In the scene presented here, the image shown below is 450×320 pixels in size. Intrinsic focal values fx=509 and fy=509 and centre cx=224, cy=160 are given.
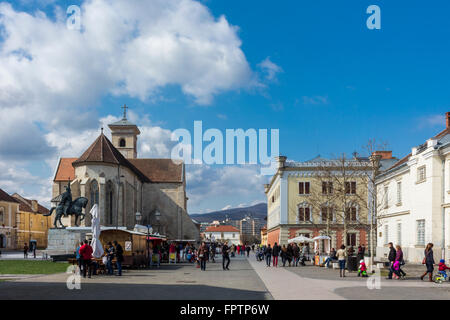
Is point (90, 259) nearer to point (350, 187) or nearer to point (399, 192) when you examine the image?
point (399, 192)

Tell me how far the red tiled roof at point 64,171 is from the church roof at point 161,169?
422 inches

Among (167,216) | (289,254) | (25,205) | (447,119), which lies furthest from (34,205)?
(447,119)

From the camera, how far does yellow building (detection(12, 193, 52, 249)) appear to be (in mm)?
85625

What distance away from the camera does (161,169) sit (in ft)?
279

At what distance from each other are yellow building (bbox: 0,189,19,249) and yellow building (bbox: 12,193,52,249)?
138cm

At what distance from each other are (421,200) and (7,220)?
222 feet

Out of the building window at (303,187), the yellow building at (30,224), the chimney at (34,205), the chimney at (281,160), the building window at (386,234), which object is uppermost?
the chimney at (281,160)

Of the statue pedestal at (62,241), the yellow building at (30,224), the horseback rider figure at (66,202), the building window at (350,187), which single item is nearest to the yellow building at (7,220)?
the yellow building at (30,224)

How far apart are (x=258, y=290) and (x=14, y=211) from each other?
7494 centimetres

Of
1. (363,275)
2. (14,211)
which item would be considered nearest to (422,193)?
(363,275)

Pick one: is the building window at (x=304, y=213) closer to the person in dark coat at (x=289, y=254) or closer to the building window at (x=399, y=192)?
the building window at (x=399, y=192)

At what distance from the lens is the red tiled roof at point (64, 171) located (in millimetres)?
79938

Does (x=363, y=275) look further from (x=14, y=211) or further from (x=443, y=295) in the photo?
(x=14, y=211)
